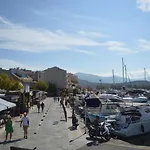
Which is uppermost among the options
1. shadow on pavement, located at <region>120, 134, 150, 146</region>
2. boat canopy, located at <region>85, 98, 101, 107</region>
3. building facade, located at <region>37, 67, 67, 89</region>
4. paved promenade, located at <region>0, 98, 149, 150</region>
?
building facade, located at <region>37, 67, 67, 89</region>

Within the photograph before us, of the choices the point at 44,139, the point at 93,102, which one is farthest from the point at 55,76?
the point at 44,139

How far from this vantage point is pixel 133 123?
1071 inches

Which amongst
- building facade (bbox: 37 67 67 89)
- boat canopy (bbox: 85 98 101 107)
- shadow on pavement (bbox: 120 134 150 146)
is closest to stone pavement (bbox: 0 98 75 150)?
shadow on pavement (bbox: 120 134 150 146)

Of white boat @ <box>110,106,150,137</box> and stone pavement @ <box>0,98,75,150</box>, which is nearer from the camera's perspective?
stone pavement @ <box>0,98,75,150</box>

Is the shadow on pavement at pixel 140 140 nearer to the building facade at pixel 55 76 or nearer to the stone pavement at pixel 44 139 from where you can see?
the stone pavement at pixel 44 139

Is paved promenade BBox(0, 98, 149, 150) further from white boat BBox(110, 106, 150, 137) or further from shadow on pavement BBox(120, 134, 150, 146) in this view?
white boat BBox(110, 106, 150, 137)

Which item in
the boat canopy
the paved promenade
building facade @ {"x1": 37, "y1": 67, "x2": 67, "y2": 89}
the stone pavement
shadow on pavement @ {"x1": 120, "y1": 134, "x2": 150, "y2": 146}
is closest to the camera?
the stone pavement

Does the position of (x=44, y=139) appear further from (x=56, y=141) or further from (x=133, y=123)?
(x=133, y=123)

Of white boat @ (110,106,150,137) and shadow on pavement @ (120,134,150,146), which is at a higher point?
white boat @ (110,106,150,137)

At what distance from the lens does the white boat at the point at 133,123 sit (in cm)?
2625

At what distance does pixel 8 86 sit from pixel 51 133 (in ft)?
122

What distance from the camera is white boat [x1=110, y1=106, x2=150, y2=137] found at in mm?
26250

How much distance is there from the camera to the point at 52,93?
11544cm

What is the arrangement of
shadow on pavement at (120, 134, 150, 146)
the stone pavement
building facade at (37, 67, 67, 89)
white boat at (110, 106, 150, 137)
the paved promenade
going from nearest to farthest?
the stone pavement
the paved promenade
shadow on pavement at (120, 134, 150, 146)
white boat at (110, 106, 150, 137)
building facade at (37, 67, 67, 89)
